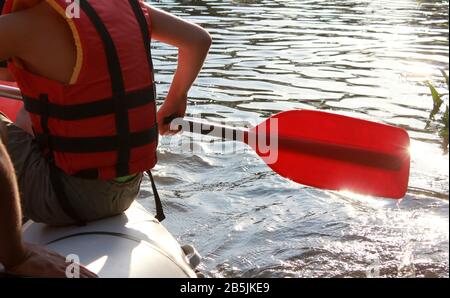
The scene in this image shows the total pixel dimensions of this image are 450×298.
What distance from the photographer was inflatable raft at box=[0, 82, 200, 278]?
1.87 m

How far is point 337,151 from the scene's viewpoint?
274cm

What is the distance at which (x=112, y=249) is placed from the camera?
6.33 feet

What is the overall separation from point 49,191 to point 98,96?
14.0 inches

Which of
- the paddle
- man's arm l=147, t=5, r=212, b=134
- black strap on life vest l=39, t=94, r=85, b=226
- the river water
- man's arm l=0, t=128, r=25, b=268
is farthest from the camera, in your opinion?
the river water

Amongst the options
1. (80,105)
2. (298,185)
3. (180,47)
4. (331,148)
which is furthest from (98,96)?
(298,185)

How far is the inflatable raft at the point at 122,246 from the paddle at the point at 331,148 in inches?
21.5

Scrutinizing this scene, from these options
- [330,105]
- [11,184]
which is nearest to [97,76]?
[11,184]

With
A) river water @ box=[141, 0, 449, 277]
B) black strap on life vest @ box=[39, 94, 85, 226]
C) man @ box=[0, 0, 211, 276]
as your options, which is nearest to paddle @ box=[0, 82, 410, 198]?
river water @ box=[141, 0, 449, 277]

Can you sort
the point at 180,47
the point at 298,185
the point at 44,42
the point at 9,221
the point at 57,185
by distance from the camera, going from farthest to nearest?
1. the point at 298,185
2. the point at 180,47
3. the point at 57,185
4. the point at 44,42
5. the point at 9,221

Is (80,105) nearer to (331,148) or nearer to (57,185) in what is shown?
(57,185)

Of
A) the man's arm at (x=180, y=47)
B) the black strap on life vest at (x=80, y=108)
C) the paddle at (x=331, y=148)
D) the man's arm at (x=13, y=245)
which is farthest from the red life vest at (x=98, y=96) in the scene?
the paddle at (x=331, y=148)

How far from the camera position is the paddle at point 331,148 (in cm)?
266

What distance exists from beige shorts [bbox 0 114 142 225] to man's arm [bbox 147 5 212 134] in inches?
17.9

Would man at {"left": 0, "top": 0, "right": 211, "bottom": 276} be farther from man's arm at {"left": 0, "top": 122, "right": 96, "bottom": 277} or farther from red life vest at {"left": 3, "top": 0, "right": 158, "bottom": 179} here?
man's arm at {"left": 0, "top": 122, "right": 96, "bottom": 277}
